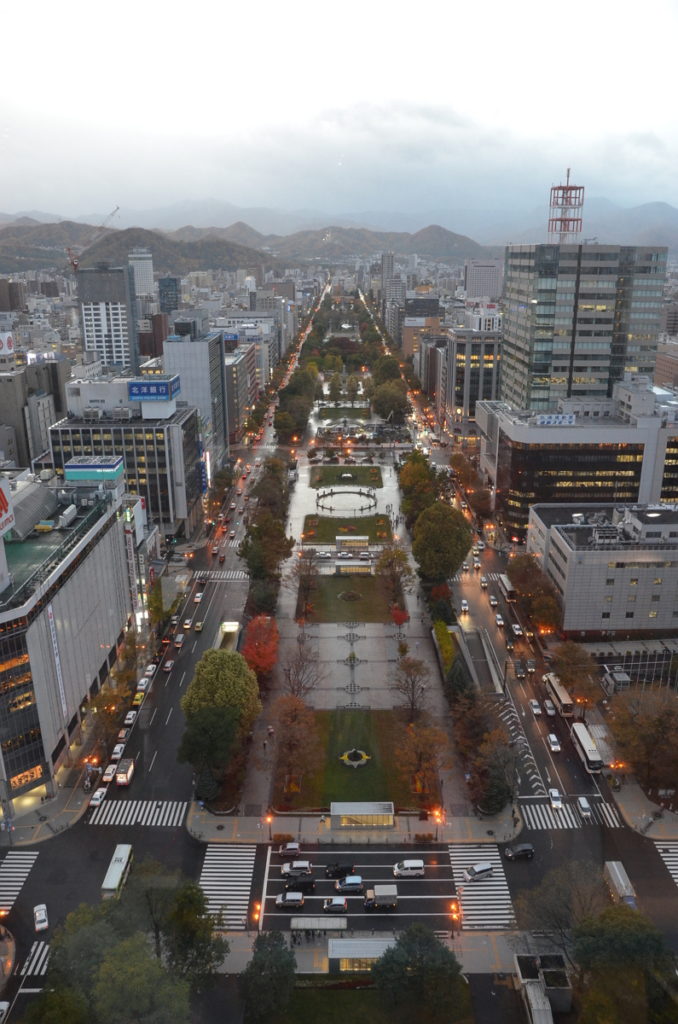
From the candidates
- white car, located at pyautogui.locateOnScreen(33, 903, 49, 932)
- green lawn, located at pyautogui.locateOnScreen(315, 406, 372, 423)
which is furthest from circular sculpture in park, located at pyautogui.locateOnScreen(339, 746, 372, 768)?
green lawn, located at pyautogui.locateOnScreen(315, 406, 372, 423)

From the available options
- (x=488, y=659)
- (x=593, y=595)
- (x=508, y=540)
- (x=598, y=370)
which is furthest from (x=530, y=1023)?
(x=598, y=370)

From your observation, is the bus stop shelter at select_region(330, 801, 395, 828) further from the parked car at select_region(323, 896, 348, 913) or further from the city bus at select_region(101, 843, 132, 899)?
the city bus at select_region(101, 843, 132, 899)

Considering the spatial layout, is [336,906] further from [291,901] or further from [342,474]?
[342,474]

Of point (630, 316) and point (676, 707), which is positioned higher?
point (630, 316)

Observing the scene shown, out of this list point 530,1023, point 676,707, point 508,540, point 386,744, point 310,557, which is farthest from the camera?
point 508,540

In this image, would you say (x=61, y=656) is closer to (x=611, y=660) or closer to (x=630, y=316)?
(x=611, y=660)

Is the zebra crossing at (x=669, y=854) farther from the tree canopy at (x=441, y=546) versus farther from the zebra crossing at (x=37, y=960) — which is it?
the tree canopy at (x=441, y=546)

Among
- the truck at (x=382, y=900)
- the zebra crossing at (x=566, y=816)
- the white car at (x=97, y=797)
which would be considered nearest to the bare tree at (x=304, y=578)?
the white car at (x=97, y=797)
